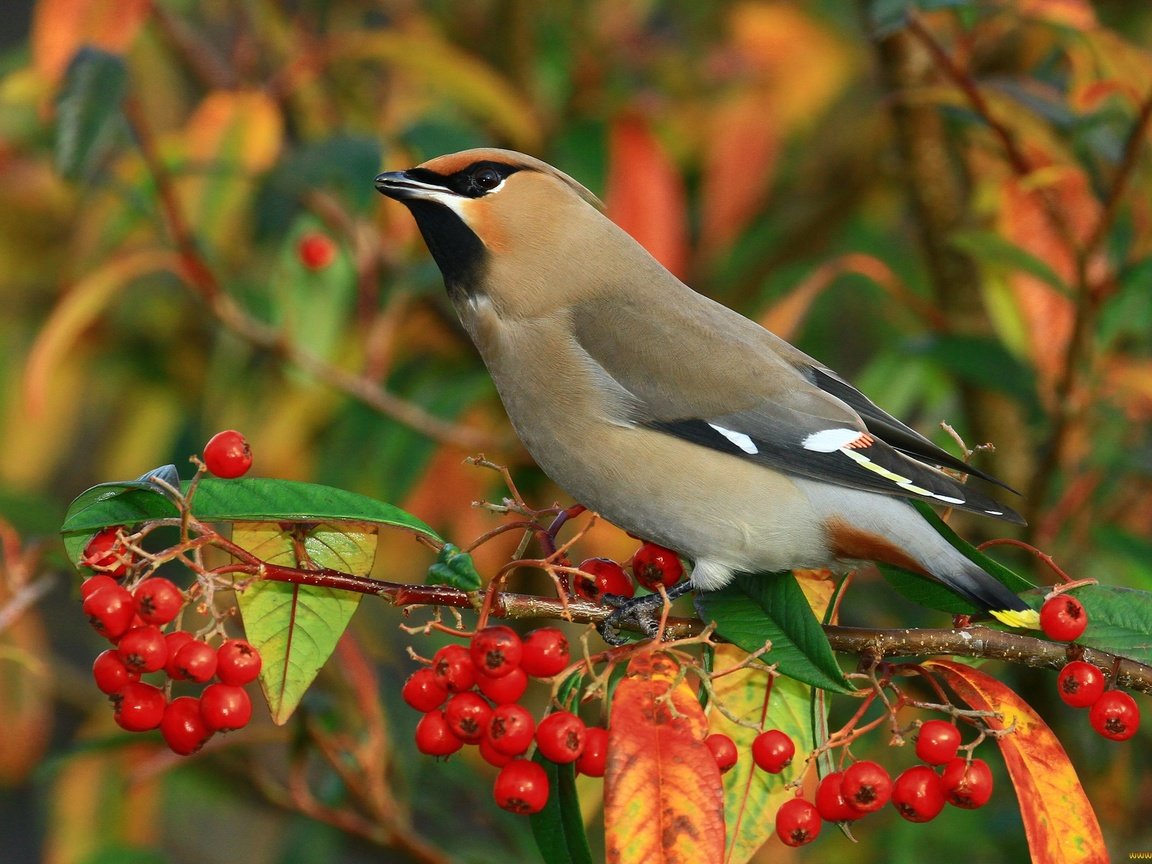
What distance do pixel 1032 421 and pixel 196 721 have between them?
2.03 metres

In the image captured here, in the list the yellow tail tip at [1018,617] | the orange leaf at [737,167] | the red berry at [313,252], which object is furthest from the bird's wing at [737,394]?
the orange leaf at [737,167]

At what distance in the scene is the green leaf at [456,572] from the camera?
1.73 m

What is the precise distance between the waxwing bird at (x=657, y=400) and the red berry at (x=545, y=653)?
50cm

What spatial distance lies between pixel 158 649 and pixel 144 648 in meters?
0.02

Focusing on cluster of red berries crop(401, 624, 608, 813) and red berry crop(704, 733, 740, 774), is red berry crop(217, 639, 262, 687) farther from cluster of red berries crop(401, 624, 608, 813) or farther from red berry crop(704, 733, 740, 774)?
red berry crop(704, 733, 740, 774)

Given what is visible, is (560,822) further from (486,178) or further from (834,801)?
(486,178)

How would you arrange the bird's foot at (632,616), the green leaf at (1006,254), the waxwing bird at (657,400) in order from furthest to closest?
the green leaf at (1006,254) < the waxwing bird at (657,400) < the bird's foot at (632,616)

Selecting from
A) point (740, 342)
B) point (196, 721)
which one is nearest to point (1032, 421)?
point (740, 342)

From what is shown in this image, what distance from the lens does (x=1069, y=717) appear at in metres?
2.92

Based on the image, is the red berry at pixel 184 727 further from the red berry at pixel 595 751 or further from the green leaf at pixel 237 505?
the red berry at pixel 595 751

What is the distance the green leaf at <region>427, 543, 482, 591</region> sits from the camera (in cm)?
173

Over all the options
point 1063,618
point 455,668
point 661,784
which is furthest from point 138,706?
point 1063,618

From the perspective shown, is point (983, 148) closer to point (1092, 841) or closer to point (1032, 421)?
point (1032, 421)

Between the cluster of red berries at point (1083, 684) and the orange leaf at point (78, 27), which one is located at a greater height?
the orange leaf at point (78, 27)
